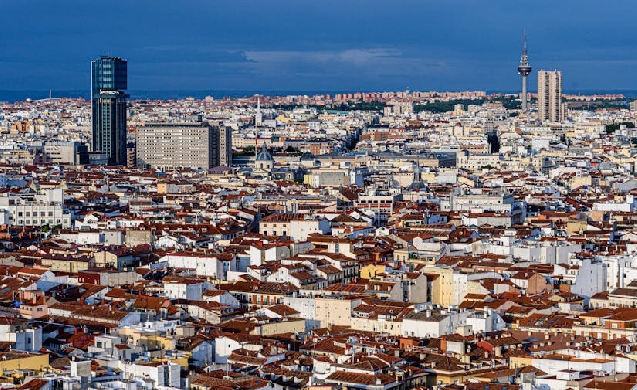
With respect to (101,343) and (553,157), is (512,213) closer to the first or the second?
(101,343)

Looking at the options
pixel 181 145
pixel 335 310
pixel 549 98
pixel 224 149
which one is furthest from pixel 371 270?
pixel 549 98

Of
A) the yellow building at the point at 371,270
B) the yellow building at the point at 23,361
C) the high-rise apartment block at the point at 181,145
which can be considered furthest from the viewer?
the high-rise apartment block at the point at 181,145

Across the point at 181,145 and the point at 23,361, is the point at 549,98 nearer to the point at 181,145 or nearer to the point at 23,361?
the point at 181,145

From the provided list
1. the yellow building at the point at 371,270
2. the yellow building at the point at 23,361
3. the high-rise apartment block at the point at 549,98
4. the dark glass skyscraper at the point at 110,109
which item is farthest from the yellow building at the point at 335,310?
the high-rise apartment block at the point at 549,98

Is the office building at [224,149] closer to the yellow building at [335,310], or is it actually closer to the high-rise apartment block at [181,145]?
the high-rise apartment block at [181,145]

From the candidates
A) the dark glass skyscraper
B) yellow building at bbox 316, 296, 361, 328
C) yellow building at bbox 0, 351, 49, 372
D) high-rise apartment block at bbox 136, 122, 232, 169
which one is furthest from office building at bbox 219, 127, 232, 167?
yellow building at bbox 0, 351, 49, 372

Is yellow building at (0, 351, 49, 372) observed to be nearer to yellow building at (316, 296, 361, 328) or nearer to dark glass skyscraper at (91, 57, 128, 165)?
yellow building at (316, 296, 361, 328)
